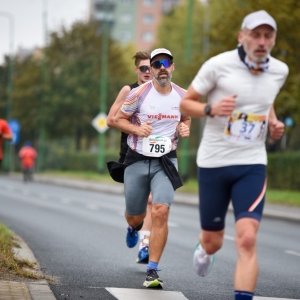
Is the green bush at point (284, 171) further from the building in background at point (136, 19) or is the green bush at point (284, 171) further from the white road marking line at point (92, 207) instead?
the building in background at point (136, 19)

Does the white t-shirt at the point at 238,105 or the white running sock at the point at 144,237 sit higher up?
the white t-shirt at the point at 238,105

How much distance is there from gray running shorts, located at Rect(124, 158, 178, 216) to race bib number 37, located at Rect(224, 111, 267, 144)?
246 centimetres

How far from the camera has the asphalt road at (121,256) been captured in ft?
29.0

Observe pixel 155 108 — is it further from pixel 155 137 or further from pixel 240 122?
pixel 240 122

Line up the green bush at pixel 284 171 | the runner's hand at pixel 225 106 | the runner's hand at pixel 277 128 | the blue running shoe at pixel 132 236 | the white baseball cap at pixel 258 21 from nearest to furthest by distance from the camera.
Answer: the white baseball cap at pixel 258 21, the runner's hand at pixel 225 106, the runner's hand at pixel 277 128, the blue running shoe at pixel 132 236, the green bush at pixel 284 171

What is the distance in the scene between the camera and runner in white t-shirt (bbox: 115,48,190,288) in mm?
9008

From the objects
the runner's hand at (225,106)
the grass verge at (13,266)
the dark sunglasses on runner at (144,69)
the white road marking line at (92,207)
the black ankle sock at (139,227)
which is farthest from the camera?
the white road marking line at (92,207)

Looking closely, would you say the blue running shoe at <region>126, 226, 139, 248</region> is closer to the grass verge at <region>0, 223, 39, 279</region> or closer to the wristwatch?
the grass verge at <region>0, 223, 39, 279</region>

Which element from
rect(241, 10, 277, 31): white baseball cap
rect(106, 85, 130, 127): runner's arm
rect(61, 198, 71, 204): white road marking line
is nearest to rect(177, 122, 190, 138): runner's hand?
rect(106, 85, 130, 127): runner's arm

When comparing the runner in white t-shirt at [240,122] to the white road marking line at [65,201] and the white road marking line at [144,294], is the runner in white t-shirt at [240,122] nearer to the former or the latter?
the white road marking line at [144,294]

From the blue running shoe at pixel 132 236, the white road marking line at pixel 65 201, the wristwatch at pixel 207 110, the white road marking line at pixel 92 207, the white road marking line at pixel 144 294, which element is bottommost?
the white road marking line at pixel 65 201

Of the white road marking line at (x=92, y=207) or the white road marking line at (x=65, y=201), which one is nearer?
the white road marking line at (x=92, y=207)

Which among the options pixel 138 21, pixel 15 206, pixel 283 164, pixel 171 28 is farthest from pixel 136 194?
pixel 138 21

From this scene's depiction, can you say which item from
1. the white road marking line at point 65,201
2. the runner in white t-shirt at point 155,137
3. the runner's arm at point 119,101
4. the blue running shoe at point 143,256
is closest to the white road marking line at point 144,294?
the runner in white t-shirt at point 155,137
